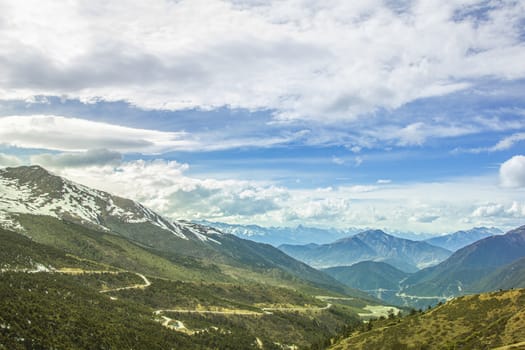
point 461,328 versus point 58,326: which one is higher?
point 461,328

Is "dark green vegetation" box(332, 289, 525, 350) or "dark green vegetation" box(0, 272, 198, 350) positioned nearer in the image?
"dark green vegetation" box(332, 289, 525, 350)

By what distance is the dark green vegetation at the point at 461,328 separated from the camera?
384 feet

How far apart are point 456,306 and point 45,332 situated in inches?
5440

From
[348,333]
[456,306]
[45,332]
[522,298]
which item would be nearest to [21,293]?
[45,332]

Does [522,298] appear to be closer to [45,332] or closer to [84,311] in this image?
[45,332]

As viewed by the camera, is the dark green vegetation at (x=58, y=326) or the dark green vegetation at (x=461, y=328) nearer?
the dark green vegetation at (x=461, y=328)

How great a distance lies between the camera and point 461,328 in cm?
13425

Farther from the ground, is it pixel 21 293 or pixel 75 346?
pixel 21 293

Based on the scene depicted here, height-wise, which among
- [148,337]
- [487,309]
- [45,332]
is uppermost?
[487,309]

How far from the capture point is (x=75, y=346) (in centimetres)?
14525

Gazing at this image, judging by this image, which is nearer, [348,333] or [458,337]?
[458,337]

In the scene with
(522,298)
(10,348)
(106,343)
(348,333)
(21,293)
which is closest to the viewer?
(10,348)

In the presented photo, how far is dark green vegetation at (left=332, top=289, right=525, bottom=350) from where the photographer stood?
11692cm

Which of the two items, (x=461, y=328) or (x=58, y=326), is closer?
(x=461, y=328)
